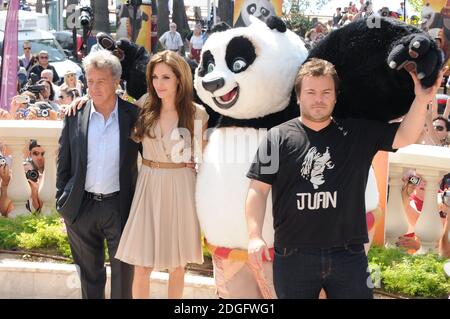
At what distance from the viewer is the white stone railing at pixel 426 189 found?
4.60 meters

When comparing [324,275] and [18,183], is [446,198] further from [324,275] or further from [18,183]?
[18,183]

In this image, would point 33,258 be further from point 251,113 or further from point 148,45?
point 148,45

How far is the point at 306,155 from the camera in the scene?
10.1 ft

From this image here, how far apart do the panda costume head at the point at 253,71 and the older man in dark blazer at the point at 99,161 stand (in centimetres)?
50

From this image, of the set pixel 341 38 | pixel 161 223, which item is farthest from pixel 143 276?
pixel 341 38

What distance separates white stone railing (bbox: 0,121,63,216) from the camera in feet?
17.3

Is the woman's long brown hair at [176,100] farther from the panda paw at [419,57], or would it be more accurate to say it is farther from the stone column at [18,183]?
the stone column at [18,183]

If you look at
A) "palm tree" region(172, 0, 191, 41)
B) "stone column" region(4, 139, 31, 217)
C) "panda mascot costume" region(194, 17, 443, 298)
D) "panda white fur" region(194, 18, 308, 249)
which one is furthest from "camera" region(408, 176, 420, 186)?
"palm tree" region(172, 0, 191, 41)

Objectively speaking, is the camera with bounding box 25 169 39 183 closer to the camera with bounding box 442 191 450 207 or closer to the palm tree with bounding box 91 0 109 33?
the camera with bounding box 442 191 450 207

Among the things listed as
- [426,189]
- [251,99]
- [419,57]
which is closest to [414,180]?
[426,189]

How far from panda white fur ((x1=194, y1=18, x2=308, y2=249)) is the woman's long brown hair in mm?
100

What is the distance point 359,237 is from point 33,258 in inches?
101

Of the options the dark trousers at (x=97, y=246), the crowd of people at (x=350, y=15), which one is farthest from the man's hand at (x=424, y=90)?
the dark trousers at (x=97, y=246)

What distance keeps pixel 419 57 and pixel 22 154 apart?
3356mm
